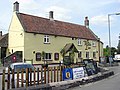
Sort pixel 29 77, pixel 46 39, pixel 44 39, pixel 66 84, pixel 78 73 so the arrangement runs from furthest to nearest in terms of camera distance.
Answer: pixel 46 39
pixel 44 39
pixel 78 73
pixel 66 84
pixel 29 77

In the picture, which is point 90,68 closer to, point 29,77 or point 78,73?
point 78,73

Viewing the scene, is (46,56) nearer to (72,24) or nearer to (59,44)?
(59,44)

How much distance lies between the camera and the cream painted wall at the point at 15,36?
40.9 meters

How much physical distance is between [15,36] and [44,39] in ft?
16.1

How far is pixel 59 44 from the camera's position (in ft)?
153

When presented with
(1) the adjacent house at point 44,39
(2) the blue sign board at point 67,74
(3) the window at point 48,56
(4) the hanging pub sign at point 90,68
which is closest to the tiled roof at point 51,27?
(1) the adjacent house at point 44,39

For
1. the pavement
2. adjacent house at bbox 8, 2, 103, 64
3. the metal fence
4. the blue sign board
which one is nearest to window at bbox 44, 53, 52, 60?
adjacent house at bbox 8, 2, 103, 64

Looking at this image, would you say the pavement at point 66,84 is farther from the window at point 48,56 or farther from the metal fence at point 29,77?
the window at point 48,56

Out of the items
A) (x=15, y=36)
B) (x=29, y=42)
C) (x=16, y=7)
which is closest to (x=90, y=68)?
(x=29, y=42)

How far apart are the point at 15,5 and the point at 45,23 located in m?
6.94

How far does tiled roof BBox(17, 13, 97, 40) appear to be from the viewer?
4241cm

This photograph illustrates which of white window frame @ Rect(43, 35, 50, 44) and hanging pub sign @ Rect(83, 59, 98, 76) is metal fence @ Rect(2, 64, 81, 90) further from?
white window frame @ Rect(43, 35, 50, 44)

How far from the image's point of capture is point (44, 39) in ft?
143

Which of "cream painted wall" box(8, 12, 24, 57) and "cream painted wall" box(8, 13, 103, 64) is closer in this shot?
"cream painted wall" box(8, 13, 103, 64)
